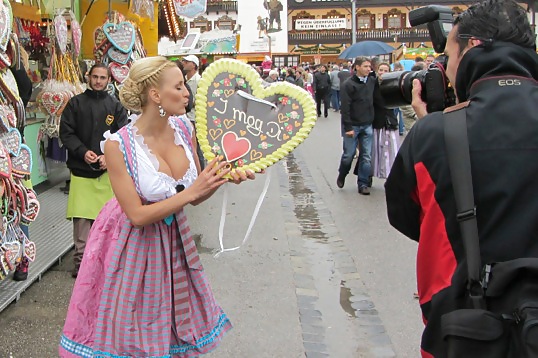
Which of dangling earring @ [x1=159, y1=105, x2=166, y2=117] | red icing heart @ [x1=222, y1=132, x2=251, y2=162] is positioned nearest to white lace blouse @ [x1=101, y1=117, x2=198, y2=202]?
dangling earring @ [x1=159, y1=105, x2=166, y2=117]

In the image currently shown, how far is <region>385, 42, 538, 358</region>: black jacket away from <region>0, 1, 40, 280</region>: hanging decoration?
2.99 meters

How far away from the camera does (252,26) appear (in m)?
41.7

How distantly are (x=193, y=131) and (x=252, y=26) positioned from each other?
40155mm

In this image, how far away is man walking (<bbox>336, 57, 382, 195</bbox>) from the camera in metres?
7.92

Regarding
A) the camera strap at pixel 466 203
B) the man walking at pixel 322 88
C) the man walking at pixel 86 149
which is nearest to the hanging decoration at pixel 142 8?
the man walking at pixel 86 149

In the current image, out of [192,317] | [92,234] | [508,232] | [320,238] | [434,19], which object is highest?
[434,19]

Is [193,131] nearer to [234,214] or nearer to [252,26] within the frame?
[234,214]

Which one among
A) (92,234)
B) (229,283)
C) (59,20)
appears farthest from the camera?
(59,20)

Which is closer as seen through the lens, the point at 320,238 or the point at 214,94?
the point at 214,94

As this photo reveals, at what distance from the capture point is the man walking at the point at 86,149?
489 cm

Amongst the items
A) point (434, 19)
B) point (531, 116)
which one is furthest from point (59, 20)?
point (531, 116)

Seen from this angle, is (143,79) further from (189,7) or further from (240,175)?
(189,7)

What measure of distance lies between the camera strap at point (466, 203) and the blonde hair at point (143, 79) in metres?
1.30

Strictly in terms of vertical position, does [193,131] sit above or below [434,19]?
below
